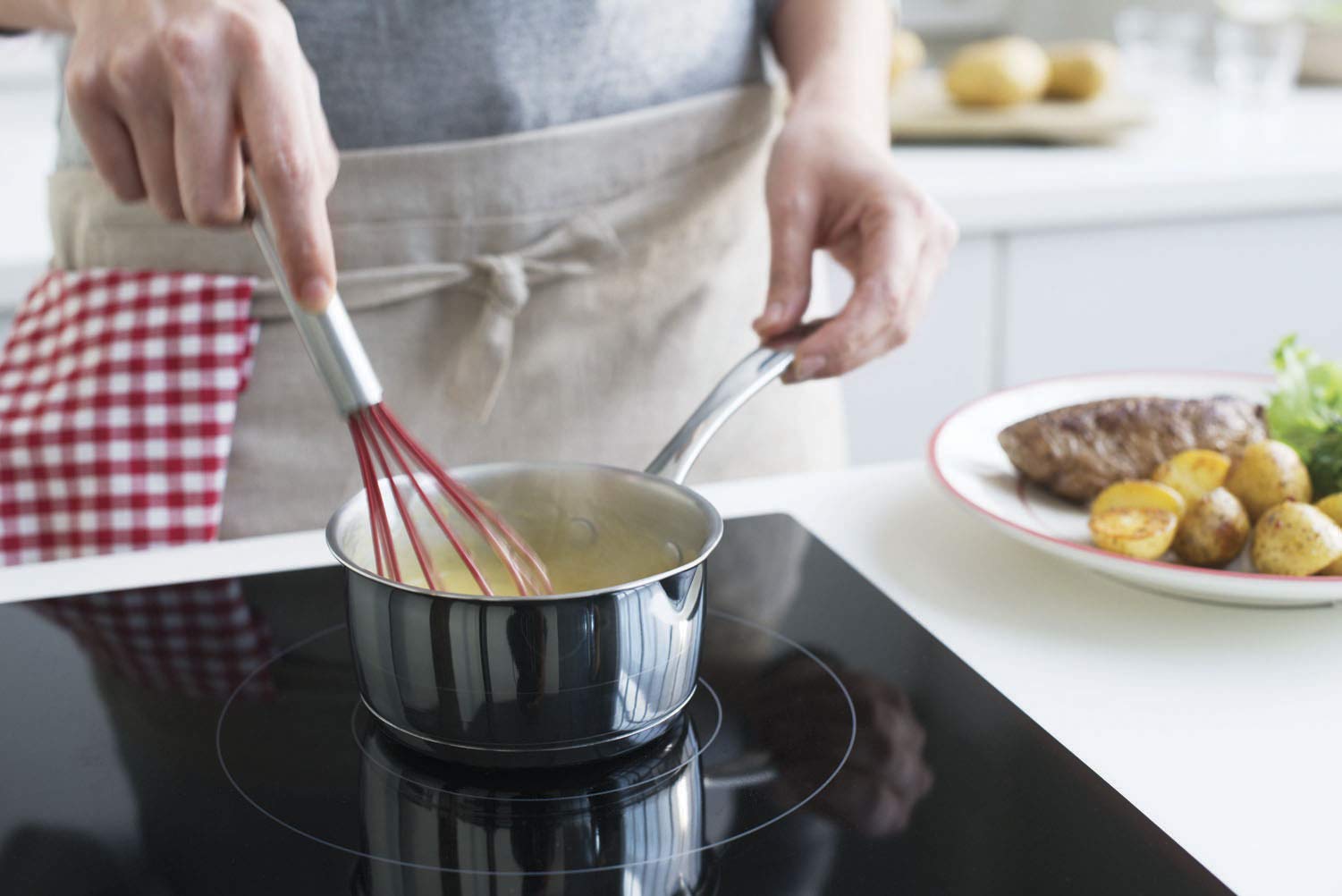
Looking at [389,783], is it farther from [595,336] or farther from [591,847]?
[595,336]

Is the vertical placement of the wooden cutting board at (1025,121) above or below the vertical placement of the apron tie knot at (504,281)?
below

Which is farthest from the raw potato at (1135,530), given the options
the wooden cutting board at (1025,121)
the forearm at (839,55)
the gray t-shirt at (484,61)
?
the wooden cutting board at (1025,121)

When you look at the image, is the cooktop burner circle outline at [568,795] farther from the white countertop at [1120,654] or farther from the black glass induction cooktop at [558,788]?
the white countertop at [1120,654]

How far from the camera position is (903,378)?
1.33m

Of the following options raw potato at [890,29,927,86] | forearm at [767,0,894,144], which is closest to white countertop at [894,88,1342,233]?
raw potato at [890,29,927,86]

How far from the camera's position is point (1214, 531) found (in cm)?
56

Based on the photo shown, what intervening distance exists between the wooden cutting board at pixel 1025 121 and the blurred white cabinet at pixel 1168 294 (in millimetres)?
163

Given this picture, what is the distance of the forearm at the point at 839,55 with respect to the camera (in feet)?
2.57

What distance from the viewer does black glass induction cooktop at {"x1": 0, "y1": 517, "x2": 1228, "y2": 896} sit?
383mm

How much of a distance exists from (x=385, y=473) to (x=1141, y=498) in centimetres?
33

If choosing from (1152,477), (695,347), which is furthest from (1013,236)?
(1152,477)

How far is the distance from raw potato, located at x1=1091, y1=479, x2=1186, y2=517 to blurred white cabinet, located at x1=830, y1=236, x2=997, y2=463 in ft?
2.28

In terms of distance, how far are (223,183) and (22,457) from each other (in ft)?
1.20

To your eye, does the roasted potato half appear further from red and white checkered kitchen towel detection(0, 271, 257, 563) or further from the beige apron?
red and white checkered kitchen towel detection(0, 271, 257, 563)
